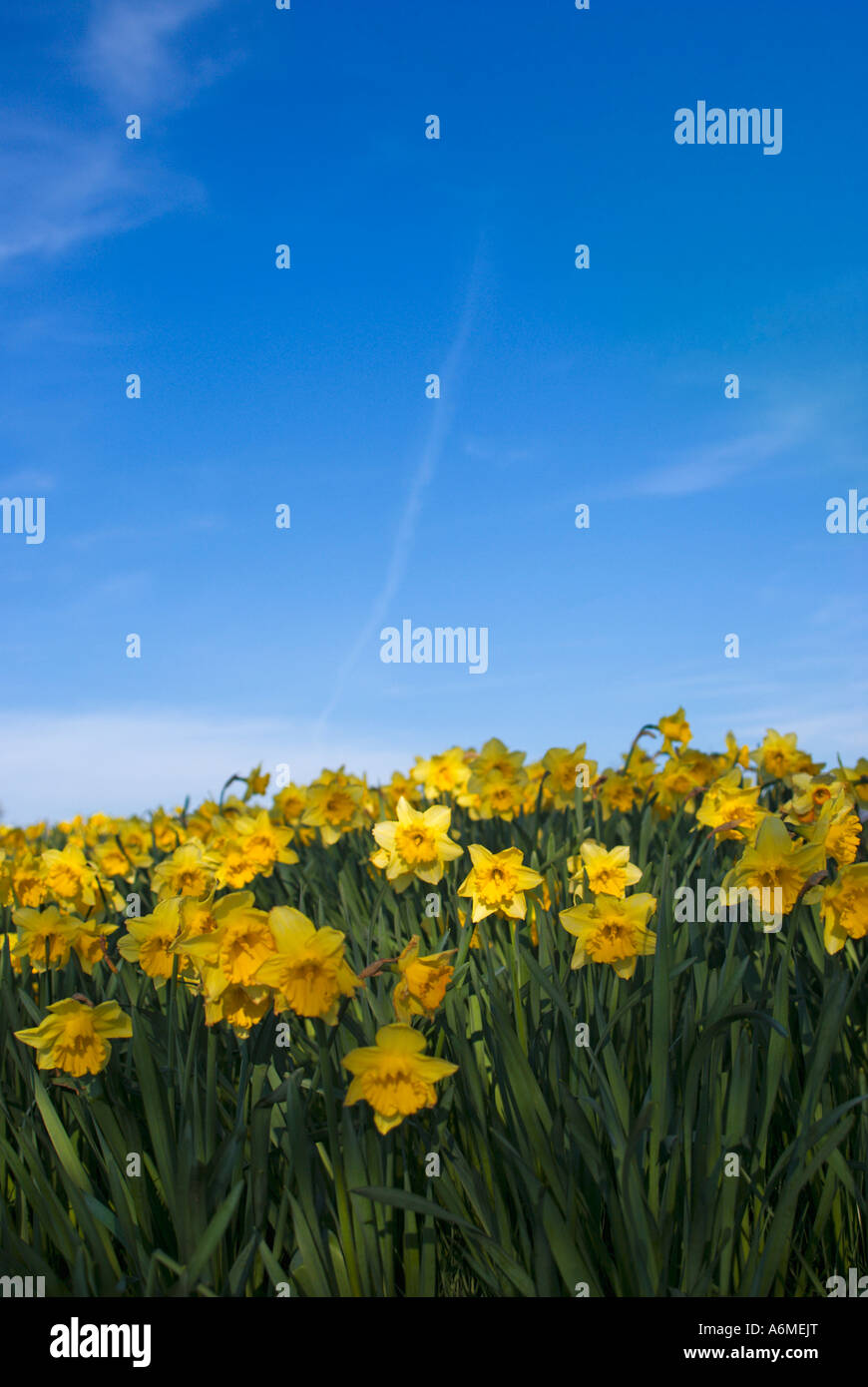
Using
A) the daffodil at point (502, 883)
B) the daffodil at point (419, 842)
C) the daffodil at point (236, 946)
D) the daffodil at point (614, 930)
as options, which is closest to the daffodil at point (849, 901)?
the daffodil at point (614, 930)

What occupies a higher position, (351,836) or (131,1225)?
(351,836)

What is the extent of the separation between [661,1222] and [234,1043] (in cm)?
129

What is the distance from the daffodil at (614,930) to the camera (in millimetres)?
2293

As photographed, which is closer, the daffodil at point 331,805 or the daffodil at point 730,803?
the daffodil at point 730,803

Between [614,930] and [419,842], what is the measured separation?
30.5 inches

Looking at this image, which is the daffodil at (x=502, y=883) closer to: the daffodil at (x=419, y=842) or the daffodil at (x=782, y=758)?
the daffodil at (x=419, y=842)

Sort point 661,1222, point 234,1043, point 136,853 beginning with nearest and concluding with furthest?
point 661,1222, point 234,1043, point 136,853

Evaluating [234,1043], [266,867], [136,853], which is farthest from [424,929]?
[136,853]

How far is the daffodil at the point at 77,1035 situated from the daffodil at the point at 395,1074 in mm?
698

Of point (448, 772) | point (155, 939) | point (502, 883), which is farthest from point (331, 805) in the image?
point (155, 939)

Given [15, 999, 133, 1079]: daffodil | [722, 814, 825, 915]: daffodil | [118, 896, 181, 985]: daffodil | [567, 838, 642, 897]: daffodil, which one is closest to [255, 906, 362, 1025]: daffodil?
[15, 999, 133, 1079]: daffodil

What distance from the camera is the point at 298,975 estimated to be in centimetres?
173

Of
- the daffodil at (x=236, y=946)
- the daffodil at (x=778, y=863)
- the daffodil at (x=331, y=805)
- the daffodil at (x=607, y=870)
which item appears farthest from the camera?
the daffodil at (x=331, y=805)

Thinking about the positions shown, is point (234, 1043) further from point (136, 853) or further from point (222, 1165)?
point (136, 853)
